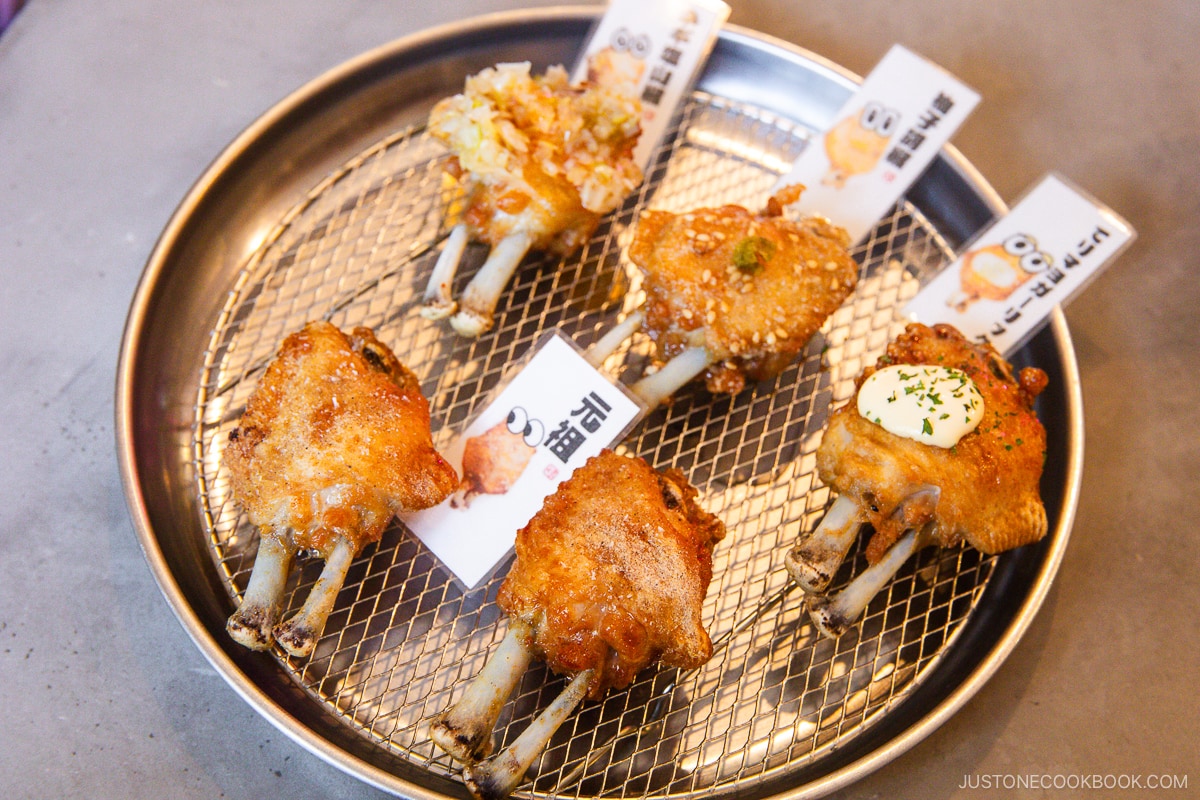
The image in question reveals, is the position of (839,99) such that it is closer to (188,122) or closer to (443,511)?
(443,511)

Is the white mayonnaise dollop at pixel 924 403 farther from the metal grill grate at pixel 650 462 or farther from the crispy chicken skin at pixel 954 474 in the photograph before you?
the metal grill grate at pixel 650 462

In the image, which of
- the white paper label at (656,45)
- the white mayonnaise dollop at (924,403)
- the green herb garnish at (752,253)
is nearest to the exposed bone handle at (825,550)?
the white mayonnaise dollop at (924,403)

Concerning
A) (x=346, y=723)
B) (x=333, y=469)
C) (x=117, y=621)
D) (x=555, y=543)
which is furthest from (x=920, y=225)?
(x=117, y=621)

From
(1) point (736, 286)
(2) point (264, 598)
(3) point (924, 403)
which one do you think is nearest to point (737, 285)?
(1) point (736, 286)

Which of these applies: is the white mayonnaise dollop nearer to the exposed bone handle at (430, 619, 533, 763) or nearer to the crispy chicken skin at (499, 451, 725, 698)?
the crispy chicken skin at (499, 451, 725, 698)

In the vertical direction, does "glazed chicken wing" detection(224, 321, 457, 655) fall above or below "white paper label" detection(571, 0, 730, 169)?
below

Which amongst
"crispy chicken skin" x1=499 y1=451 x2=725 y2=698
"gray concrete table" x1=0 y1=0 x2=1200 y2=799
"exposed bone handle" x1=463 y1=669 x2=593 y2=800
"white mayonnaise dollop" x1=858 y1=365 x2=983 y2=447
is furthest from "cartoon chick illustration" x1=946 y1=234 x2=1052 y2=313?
"exposed bone handle" x1=463 y1=669 x2=593 y2=800
